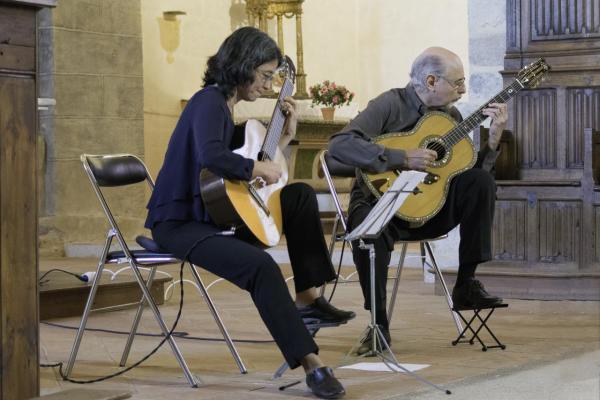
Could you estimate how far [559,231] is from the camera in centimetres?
636

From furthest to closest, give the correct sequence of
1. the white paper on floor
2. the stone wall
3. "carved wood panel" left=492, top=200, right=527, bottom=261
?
the stone wall → "carved wood panel" left=492, top=200, right=527, bottom=261 → the white paper on floor

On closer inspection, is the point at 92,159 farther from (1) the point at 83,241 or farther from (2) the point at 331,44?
(2) the point at 331,44

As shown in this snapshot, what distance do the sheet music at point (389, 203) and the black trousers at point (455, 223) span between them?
1.56 ft

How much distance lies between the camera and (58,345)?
4820 mm

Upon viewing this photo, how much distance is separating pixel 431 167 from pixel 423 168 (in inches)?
3.6

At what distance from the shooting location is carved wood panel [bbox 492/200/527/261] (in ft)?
21.1

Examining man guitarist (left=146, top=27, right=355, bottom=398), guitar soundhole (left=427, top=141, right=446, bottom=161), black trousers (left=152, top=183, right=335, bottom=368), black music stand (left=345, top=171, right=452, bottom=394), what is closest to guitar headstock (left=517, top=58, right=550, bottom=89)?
guitar soundhole (left=427, top=141, right=446, bottom=161)

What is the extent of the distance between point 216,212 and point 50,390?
0.78 m

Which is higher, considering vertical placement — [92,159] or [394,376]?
[92,159]

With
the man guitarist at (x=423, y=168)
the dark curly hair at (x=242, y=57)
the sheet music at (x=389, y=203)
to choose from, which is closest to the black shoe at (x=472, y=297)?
the man guitarist at (x=423, y=168)

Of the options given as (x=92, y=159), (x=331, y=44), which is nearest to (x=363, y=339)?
(x=92, y=159)

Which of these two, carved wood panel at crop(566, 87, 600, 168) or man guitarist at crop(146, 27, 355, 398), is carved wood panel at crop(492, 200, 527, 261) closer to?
carved wood panel at crop(566, 87, 600, 168)

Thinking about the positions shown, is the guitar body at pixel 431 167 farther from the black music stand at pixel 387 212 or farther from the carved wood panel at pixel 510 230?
the carved wood panel at pixel 510 230

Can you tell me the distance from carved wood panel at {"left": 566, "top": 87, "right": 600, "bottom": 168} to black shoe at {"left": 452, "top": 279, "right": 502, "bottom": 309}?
7.25 ft
